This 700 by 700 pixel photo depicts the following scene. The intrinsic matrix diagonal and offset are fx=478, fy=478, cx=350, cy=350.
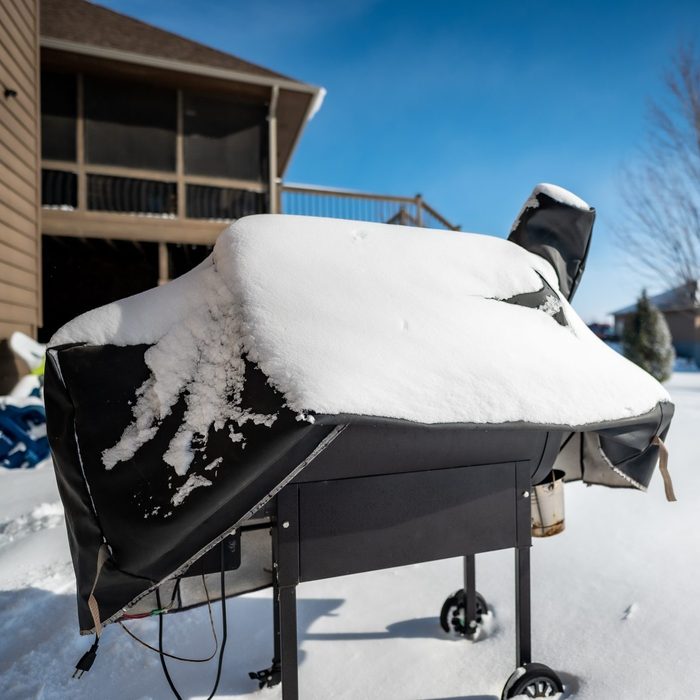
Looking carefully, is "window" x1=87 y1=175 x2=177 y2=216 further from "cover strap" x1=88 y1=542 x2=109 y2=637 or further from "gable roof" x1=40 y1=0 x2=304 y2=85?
Answer: "cover strap" x1=88 y1=542 x2=109 y2=637

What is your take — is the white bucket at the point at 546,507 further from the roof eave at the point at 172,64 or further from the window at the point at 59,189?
the roof eave at the point at 172,64

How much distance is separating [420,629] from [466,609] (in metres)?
0.22

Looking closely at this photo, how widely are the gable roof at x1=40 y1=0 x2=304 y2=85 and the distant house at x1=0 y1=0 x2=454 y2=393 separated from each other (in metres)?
0.04

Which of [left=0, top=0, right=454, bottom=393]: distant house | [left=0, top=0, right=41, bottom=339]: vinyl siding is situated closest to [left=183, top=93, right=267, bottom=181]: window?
[left=0, top=0, right=454, bottom=393]: distant house

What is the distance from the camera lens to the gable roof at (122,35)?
24.6 feet

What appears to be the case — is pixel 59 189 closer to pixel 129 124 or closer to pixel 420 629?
pixel 129 124

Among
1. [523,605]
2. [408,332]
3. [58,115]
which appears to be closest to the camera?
[408,332]

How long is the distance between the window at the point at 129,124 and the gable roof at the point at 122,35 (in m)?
0.56

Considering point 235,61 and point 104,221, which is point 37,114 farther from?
point 235,61

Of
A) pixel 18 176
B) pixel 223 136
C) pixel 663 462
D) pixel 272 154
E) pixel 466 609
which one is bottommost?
pixel 466 609

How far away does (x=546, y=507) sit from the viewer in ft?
5.66

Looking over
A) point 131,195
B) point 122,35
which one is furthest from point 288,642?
point 122,35

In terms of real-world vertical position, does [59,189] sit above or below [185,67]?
below

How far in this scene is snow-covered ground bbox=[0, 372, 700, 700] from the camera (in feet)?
5.51
